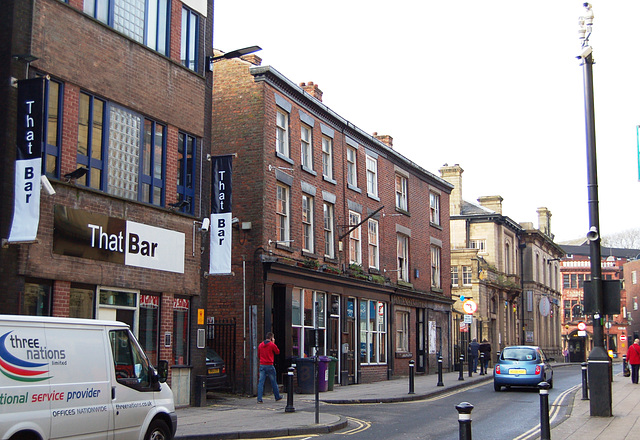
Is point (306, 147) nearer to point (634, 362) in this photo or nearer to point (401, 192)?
point (401, 192)

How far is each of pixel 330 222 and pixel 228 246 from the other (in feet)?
27.4

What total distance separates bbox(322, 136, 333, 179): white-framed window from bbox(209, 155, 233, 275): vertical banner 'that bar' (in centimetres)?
790

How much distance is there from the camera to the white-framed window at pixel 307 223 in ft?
84.3

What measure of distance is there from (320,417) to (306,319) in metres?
9.31

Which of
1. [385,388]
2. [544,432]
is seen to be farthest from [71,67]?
[385,388]

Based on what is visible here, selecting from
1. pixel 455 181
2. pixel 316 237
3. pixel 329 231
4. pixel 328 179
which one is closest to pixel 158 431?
pixel 316 237

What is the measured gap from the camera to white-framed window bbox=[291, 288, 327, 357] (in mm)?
24484

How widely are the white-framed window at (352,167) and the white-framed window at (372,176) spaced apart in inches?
53.1

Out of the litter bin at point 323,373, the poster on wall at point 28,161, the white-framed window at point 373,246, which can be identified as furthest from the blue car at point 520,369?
the poster on wall at point 28,161

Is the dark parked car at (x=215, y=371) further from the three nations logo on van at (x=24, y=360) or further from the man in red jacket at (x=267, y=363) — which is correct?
the three nations logo on van at (x=24, y=360)

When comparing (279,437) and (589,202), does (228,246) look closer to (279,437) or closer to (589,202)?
(279,437)

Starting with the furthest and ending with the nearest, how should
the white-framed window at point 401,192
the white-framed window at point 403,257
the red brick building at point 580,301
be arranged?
the red brick building at point 580,301
the white-framed window at point 401,192
the white-framed window at point 403,257

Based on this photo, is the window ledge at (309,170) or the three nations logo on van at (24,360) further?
the window ledge at (309,170)

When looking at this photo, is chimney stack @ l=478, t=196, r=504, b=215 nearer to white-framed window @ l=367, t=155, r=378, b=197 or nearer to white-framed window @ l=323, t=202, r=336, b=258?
white-framed window @ l=367, t=155, r=378, b=197
